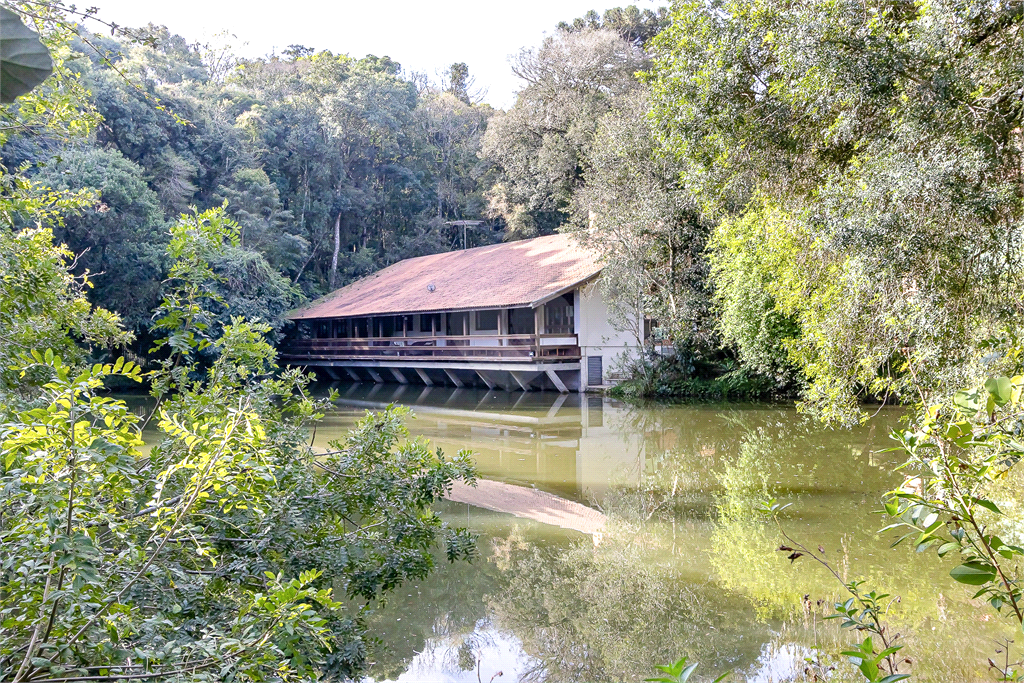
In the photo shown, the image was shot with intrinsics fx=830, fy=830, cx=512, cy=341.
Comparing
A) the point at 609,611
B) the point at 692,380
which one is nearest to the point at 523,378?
the point at 692,380

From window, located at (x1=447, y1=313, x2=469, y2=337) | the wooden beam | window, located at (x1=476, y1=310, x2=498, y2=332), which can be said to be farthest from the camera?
window, located at (x1=447, y1=313, x2=469, y2=337)

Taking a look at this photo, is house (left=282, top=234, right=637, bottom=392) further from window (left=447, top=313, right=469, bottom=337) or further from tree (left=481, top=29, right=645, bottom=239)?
tree (left=481, top=29, right=645, bottom=239)

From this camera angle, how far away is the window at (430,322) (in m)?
26.0

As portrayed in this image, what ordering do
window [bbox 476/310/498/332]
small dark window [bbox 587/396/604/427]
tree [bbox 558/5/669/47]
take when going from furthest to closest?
tree [bbox 558/5/669/47]
window [bbox 476/310/498/332]
small dark window [bbox 587/396/604/427]

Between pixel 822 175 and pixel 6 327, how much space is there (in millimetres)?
9529

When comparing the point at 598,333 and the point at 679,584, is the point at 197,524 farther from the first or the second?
the point at 598,333

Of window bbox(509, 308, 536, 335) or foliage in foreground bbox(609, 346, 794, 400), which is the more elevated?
window bbox(509, 308, 536, 335)

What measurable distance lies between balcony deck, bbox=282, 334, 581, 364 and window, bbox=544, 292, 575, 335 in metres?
0.81

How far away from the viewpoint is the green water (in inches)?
A: 207

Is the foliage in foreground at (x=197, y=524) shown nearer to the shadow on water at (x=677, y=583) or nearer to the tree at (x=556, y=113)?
the shadow on water at (x=677, y=583)

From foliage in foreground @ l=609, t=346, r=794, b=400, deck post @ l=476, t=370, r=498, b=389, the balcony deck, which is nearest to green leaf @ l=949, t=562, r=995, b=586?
foliage in foreground @ l=609, t=346, r=794, b=400

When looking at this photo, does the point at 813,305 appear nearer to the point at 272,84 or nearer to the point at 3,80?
the point at 3,80

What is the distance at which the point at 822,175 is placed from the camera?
35.8ft

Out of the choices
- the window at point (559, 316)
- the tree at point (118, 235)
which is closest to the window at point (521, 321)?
the window at point (559, 316)
